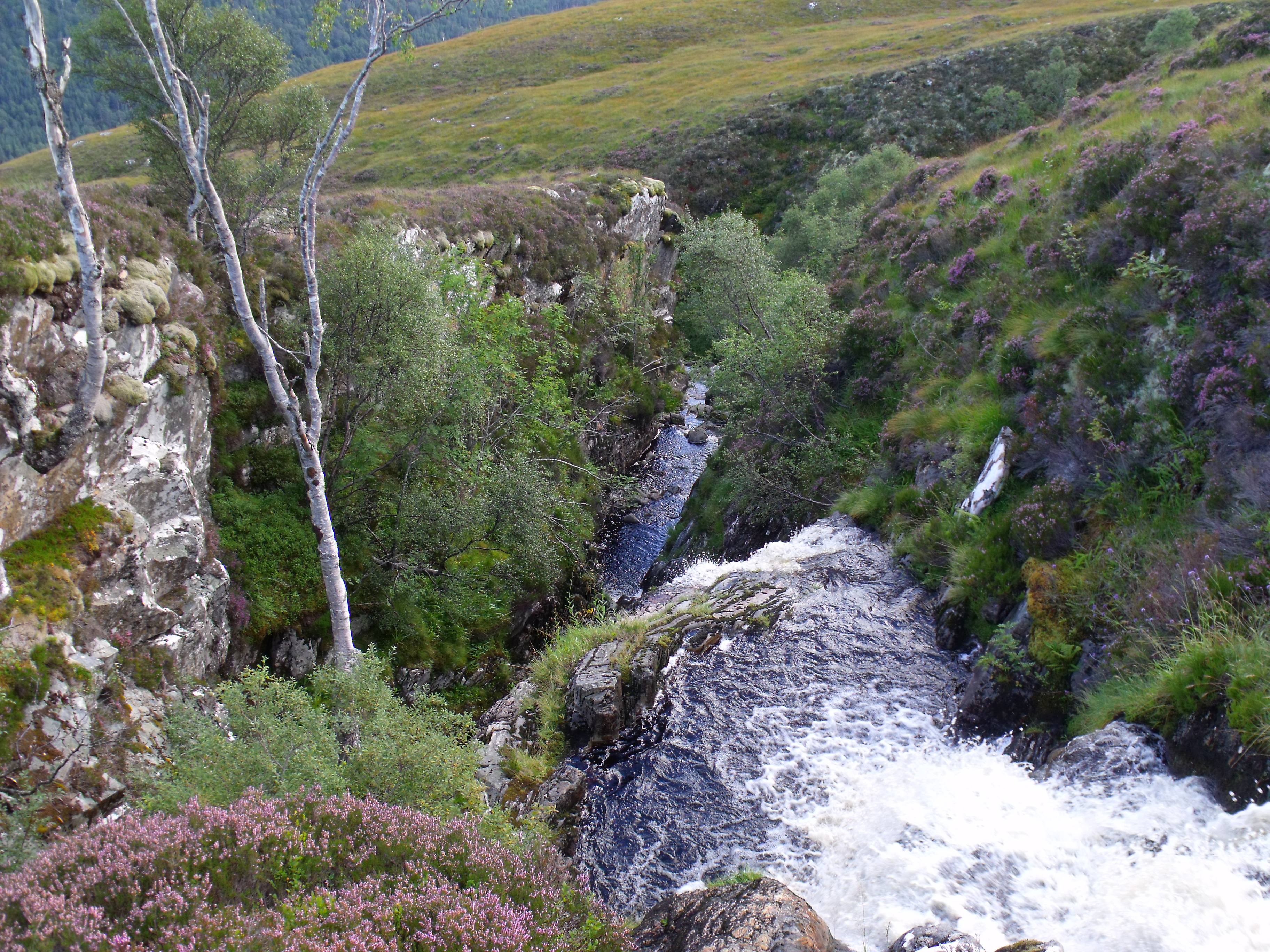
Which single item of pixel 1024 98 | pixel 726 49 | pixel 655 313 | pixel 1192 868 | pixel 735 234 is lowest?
pixel 1192 868

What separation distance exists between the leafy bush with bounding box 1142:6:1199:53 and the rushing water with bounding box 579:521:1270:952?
5542 centimetres

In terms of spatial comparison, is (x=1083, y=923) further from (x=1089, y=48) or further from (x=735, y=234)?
(x=1089, y=48)

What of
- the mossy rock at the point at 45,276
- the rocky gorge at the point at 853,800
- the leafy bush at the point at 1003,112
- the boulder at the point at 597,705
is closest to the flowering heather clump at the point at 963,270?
the rocky gorge at the point at 853,800

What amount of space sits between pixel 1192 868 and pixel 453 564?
51.0 feet

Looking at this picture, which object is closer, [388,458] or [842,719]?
[842,719]

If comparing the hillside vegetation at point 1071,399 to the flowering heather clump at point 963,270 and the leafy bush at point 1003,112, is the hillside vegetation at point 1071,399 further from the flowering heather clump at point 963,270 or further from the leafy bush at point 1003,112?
the leafy bush at point 1003,112

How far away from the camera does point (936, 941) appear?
22.1 ft

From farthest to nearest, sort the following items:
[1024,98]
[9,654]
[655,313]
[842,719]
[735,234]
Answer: [1024,98] < [655,313] < [735,234] < [842,719] < [9,654]

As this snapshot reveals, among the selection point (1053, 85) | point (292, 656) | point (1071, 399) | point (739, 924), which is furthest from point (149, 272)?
point (1053, 85)

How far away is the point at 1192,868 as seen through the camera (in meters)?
6.69

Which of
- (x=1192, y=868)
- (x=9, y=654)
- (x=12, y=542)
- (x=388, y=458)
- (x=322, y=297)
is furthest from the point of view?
(x=388, y=458)

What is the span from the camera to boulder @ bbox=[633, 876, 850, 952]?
254 inches

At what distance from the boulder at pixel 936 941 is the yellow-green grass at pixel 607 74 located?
64.0 metres

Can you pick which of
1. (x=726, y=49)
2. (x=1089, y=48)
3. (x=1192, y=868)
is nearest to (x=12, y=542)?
(x=1192, y=868)
